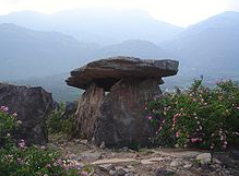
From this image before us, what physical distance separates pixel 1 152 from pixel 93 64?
22.1ft

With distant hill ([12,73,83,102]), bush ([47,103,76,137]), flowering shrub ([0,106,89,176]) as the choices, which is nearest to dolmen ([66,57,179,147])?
bush ([47,103,76,137])

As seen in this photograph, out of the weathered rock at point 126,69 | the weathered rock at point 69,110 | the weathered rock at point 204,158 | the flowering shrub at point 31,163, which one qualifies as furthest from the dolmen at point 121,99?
the flowering shrub at point 31,163

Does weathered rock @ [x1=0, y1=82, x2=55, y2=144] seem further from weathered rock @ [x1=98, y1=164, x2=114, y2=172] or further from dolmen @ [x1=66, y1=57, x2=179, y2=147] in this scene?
weathered rock @ [x1=98, y1=164, x2=114, y2=172]

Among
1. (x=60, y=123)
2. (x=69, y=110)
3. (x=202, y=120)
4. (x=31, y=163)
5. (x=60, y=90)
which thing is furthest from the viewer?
(x=60, y=90)

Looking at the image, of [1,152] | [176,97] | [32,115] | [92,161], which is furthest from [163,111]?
[1,152]

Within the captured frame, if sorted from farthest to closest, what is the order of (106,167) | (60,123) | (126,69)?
(60,123), (126,69), (106,167)

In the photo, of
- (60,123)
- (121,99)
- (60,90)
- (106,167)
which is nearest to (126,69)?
(121,99)

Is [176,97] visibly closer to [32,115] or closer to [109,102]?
[109,102]

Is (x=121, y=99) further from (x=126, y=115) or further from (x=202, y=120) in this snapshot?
(x=202, y=120)

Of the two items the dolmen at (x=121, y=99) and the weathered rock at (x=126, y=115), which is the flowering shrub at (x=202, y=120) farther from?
the dolmen at (x=121, y=99)

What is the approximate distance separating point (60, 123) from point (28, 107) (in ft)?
10.1

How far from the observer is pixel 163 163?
9.29 metres

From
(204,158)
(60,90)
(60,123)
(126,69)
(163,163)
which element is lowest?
(60,90)

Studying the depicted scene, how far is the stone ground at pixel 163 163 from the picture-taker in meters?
8.86
